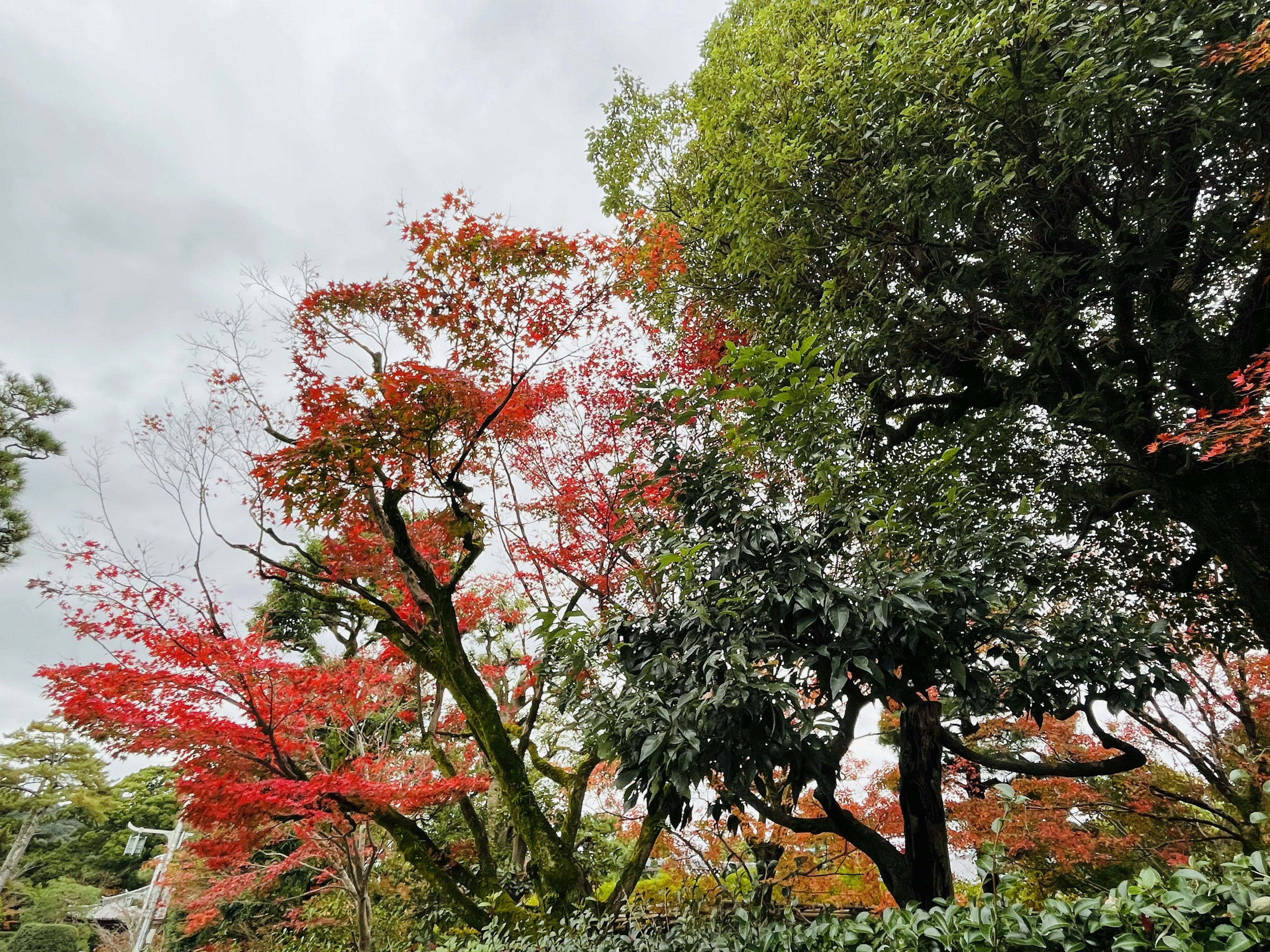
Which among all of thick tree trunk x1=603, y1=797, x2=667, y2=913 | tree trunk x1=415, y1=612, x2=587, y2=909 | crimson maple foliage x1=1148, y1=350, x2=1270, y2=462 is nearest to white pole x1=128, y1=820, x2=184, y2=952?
tree trunk x1=415, y1=612, x2=587, y2=909

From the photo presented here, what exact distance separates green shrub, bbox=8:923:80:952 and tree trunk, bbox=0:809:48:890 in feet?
5.72

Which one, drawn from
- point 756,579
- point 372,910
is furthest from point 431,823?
point 756,579

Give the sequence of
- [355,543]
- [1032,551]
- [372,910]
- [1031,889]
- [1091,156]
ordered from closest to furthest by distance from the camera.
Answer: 1. [1032,551]
2. [1091,156]
3. [355,543]
4. [1031,889]
5. [372,910]

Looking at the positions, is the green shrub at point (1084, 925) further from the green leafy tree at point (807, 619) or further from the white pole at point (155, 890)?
the white pole at point (155, 890)

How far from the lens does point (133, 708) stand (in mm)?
5164

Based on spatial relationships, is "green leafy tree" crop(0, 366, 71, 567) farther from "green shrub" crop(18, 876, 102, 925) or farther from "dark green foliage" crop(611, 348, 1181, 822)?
"dark green foliage" crop(611, 348, 1181, 822)

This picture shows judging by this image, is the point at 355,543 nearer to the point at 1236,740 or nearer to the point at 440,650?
the point at 440,650

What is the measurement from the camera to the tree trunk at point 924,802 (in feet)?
14.8

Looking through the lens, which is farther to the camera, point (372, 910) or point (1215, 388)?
point (372, 910)

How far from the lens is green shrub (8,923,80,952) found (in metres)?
13.7

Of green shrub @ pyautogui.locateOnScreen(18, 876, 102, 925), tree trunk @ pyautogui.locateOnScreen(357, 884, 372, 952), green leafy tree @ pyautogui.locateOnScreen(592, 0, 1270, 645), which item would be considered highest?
green leafy tree @ pyautogui.locateOnScreen(592, 0, 1270, 645)

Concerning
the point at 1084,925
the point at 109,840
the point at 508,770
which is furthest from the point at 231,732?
the point at 109,840

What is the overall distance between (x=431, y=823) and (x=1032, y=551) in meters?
11.4

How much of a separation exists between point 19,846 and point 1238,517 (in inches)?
962
